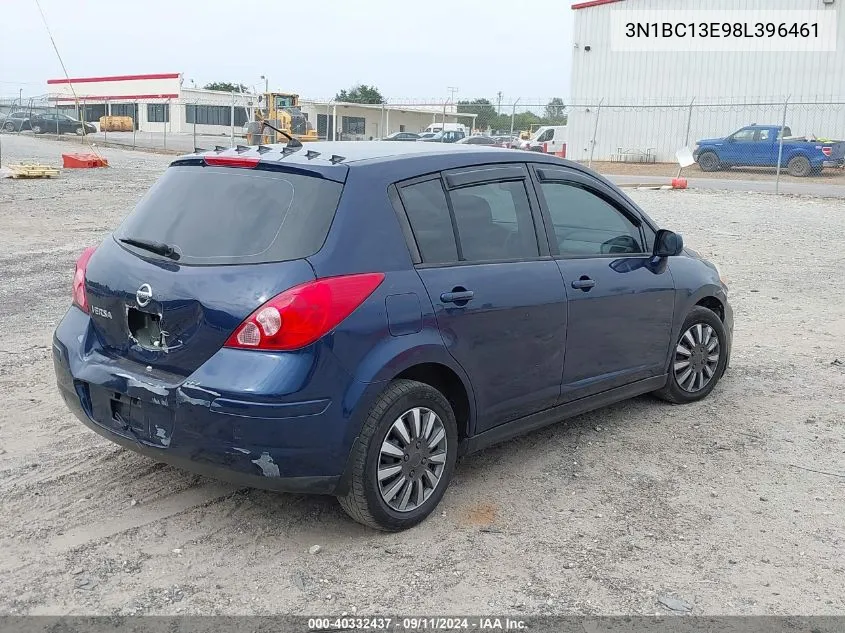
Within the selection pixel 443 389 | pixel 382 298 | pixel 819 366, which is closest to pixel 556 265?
pixel 443 389

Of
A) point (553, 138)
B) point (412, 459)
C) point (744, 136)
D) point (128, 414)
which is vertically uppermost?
point (744, 136)

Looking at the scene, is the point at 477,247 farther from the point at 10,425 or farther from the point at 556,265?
the point at 10,425

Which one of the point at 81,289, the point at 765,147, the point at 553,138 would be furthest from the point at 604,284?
the point at 553,138

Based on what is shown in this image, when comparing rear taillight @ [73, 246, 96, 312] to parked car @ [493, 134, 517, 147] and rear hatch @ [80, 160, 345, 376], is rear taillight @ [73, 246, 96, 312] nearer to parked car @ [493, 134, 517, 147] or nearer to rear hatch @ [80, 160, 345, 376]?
rear hatch @ [80, 160, 345, 376]

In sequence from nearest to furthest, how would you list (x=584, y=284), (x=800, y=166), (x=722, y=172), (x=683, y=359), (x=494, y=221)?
(x=494, y=221), (x=584, y=284), (x=683, y=359), (x=800, y=166), (x=722, y=172)

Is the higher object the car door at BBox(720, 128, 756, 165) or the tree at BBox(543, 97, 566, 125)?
the tree at BBox(543, 97, 566, 125)

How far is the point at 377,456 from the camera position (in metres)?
3.77

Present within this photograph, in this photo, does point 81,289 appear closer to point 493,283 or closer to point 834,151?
point 493,283

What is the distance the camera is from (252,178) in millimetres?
4027

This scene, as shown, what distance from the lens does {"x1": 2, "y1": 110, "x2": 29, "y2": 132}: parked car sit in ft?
167

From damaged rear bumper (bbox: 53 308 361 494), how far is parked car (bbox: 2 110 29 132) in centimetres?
5276

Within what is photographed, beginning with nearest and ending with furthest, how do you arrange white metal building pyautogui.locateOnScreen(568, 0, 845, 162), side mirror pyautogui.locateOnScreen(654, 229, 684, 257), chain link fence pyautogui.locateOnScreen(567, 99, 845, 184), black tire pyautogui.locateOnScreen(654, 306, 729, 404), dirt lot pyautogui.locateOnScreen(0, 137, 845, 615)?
dirt lot pyautogui.locateOnScreen(0, 137, 845, 615) < side mirror pyautogui.locateOnScreen(654, 229, 684, 257) < black tire pyautogui.locateOnScreen(654, 306, 729, 404) < chain link fence pyautogui.locateOnScreen(567, 99, 845, 184) < white metal building pyautogui.locateOnScreen(568, 0, 845, 162)

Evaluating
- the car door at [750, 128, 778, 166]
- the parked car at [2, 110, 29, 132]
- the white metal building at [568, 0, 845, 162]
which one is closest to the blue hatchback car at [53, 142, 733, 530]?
the car door at [750, 128, 778, 166]

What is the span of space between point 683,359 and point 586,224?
1266 mm
